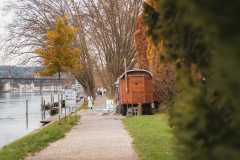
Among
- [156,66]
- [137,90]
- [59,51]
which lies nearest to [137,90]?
[137,90]

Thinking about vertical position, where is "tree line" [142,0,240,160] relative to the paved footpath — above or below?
above

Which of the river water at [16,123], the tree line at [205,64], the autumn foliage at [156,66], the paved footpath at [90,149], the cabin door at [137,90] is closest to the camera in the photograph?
the tree line at [205,64]

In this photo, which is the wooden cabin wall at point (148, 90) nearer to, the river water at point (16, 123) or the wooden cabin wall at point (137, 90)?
the wooden cabin wall at point (137, 90)

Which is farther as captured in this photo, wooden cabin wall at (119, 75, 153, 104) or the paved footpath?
wooden cabin wall at (119, 75, 153, 104)

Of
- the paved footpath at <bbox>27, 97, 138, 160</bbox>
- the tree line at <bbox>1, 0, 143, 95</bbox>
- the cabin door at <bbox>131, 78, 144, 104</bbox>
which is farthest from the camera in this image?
the tree line at <bbox>1, 0, 143, 95</bbox>

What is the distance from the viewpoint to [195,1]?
1.33m

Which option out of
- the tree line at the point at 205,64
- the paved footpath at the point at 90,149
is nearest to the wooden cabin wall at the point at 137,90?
the paved footpath at the point at 90,149

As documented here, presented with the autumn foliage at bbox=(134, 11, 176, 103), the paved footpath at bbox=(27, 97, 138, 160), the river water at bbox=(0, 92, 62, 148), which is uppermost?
the autumn foliage at bbox=(134, 11, 176, 103)

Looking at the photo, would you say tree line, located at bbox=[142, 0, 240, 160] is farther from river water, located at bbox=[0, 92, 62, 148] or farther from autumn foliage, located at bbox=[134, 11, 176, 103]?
river water, located at bbox=[0, 92, 62, 148]

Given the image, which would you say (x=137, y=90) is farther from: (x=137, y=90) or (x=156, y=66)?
(x=156, y=66)

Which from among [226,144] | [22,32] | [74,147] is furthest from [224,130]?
[22,32]

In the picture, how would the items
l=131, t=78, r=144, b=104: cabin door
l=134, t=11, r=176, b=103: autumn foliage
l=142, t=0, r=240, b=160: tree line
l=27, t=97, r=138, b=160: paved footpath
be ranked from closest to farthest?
l=142, t=0, r=240, b=160: tree line < l=27, t=97, r=138, b=160: paved footpath < l=134, t=11, r=176, b=103: autumn foliage < l=131, t=78, r=144, b=104: cabin door

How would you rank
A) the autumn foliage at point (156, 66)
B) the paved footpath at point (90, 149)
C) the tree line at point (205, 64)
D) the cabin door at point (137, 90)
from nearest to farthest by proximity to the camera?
the tree line at point (205, 64) → the paved footpath at point (90, 149) → the autumn foliage at point (156, 66) → the cabin door at point (137, 90)

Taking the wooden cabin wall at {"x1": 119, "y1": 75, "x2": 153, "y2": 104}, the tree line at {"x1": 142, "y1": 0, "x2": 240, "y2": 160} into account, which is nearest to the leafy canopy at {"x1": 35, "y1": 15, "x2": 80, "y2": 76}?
the wooden cabin wall at {"x1": 119, "y1": 75, "x2": 153, "y2": 104}
